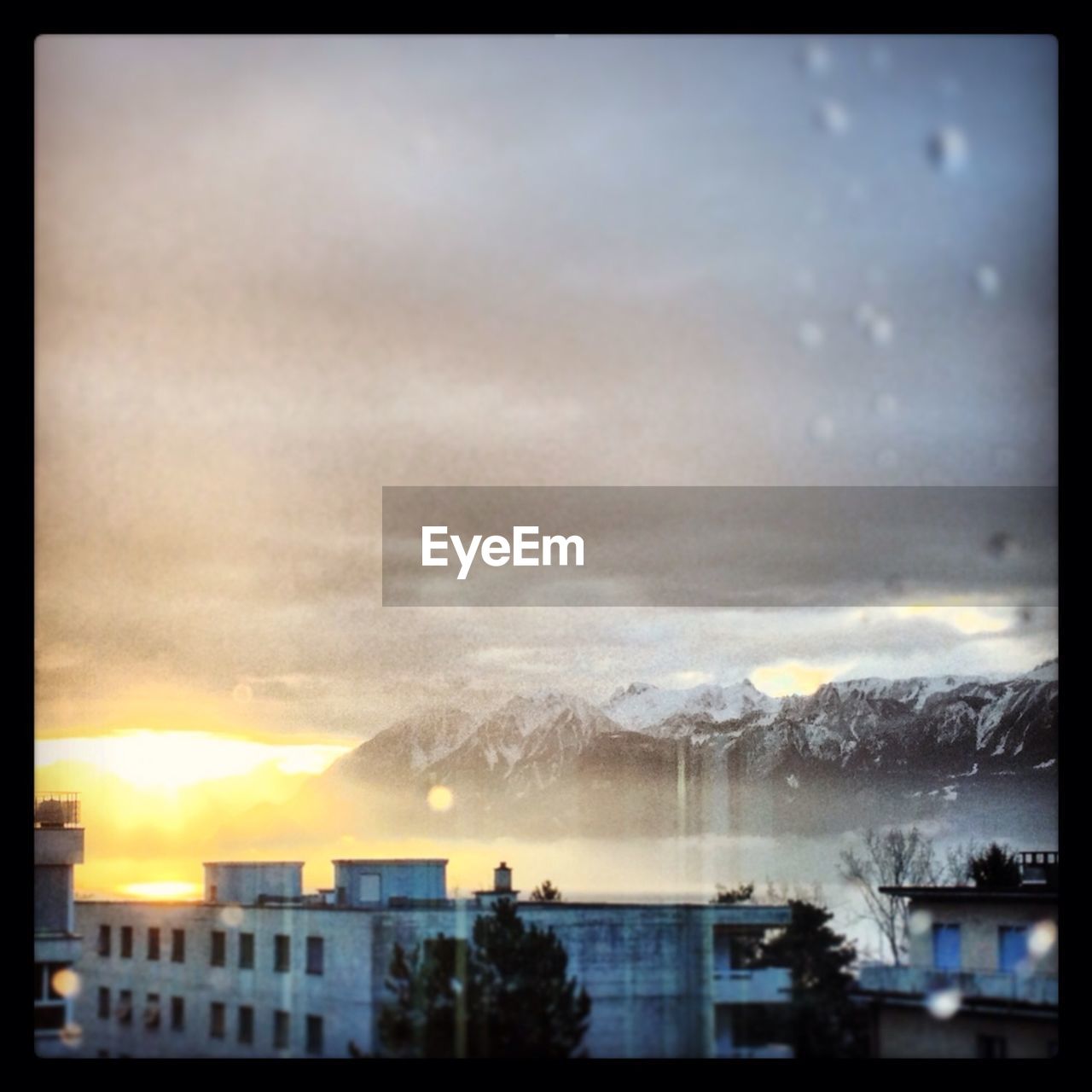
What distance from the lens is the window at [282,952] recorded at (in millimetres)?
4379

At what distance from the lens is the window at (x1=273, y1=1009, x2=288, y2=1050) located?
166 inches

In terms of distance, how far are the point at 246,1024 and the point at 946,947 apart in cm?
196

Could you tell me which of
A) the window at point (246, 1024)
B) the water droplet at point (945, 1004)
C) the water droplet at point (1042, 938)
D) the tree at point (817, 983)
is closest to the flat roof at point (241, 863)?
the window at point (246, 1024)

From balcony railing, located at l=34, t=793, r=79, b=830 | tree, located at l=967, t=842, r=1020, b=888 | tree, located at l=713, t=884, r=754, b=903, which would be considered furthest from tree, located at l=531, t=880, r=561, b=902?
balcony railing, located at l=34, t=793, r=79, b=830

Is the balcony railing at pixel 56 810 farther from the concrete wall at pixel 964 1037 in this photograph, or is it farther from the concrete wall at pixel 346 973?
the concrete wall at pixel 964 1037

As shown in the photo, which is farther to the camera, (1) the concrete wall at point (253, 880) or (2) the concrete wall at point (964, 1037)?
(1) the concrete wall at point (253, 880)

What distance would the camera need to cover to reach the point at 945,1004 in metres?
4.19

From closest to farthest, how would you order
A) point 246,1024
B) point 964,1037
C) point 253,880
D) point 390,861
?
point 964,1037, point 246,1024, point 253,880, point 390,861

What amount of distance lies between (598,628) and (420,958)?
106 centimetres

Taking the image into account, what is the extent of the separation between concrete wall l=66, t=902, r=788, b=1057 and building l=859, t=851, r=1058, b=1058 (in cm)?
Result: 39

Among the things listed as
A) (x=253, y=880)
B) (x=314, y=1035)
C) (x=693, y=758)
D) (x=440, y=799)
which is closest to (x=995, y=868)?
(x=693, y=758)

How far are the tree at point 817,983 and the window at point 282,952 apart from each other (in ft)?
4.36

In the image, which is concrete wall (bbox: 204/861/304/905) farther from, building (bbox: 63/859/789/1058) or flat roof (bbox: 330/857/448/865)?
flat roof (bbox: 330/857/448/865)

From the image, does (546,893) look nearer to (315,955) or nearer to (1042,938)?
(315,955)
